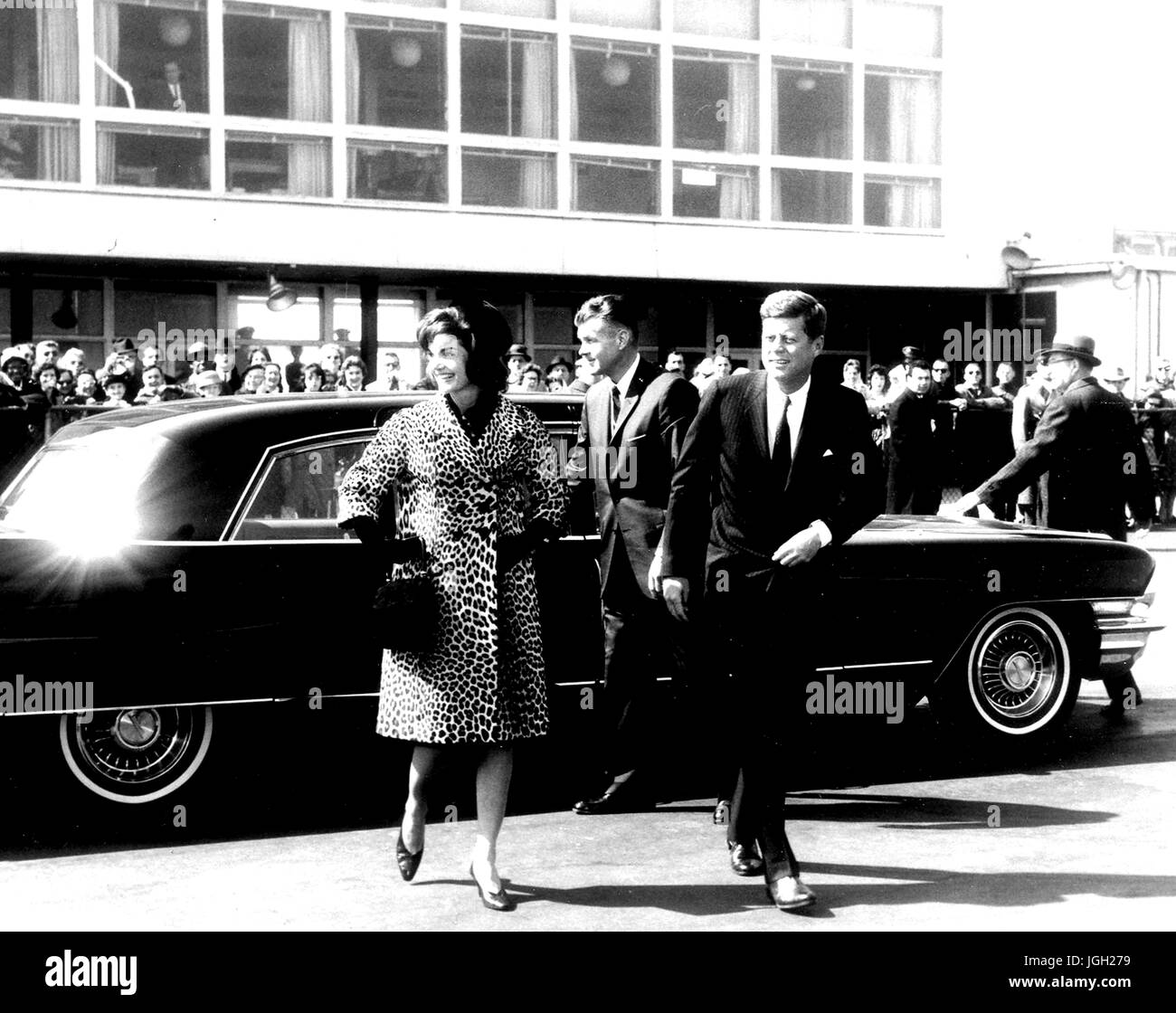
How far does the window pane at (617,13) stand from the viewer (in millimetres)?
26562

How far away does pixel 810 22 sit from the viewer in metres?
28.3

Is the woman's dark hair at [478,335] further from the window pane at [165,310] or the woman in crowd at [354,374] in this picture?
the window pane at [165,310]

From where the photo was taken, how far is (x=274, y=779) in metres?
7.20

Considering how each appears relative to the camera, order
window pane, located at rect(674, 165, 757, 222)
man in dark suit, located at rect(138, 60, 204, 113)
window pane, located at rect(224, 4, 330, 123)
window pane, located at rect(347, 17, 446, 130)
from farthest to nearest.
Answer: window pane, located at rect(674, 165, 757, 222) < window pane, located at rect(347, 17, 446, 130) < window pane, located at rect(224, 4, 330, 123) < man in dark suit, located at rect(138, 60, 204, 113)

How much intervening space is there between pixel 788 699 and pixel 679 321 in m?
22.5

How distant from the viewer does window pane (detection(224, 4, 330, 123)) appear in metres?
24.1

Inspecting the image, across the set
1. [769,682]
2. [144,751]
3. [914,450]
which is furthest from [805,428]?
[914,450]

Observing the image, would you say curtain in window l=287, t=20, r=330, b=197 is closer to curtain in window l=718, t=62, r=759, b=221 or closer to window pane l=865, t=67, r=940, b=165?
curtain in window l=718, t=62, r=759, b=221

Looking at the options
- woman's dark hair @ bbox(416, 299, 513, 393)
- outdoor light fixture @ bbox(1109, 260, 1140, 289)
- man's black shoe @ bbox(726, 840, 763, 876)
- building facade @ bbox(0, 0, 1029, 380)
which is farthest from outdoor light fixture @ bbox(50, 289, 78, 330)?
man's black shoe @ bbox(726, 840, 763, 876)

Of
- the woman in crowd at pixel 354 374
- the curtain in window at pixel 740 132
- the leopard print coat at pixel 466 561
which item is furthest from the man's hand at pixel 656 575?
the curtain in window at pixel 740 132

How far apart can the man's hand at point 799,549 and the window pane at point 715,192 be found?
72.8 ft

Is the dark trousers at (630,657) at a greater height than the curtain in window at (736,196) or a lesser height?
lesser

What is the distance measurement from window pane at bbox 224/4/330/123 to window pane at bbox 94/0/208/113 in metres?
0.43

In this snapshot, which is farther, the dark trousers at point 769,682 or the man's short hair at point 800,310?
the man's short hair at point 800,310
